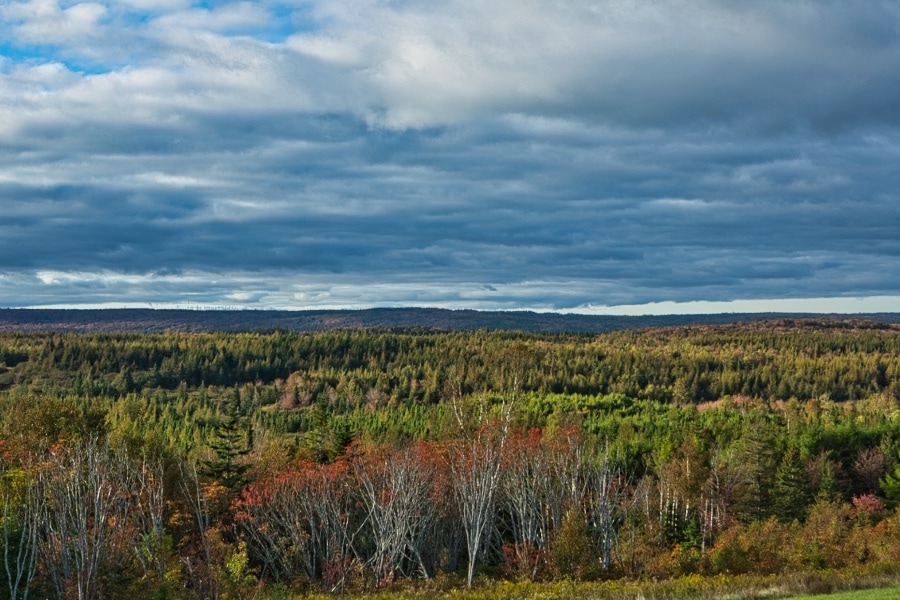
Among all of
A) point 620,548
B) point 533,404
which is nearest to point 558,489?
point 620,548

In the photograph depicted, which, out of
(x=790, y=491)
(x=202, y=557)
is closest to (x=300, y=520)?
(x=202, y=557)

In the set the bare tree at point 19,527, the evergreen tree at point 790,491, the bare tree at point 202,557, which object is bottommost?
the evergreen tree at point 790,491

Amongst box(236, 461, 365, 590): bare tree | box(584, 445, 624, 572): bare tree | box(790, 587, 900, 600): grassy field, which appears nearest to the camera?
box(790, 587, 900, 600): grassy field

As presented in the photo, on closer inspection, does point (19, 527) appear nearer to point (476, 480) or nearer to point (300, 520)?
point (476, 480)

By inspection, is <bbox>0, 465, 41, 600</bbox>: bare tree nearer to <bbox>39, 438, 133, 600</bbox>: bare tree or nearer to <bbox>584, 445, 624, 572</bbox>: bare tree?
<bbox>39, 438, 133, 600</bbox>: bare tree

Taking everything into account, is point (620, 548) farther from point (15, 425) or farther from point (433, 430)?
point (15, 425)

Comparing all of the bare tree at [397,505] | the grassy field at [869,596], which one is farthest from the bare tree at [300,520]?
the grassy field at [869,596]

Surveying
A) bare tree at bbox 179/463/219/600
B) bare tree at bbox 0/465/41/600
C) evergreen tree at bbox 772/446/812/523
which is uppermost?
bare tree at bbox 0/465/41/600

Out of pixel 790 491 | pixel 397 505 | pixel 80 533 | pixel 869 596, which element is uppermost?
pixel 80 533

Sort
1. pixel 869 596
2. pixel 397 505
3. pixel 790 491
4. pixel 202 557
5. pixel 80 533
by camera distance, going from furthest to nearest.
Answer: pixel 790 491
pixel 202 557
pixel 397 505
pixel 80 533
pixel 869 596

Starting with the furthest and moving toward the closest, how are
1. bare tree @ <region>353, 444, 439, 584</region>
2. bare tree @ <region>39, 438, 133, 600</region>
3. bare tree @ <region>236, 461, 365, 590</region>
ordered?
bare tree @ <region>236, 461, 365, 590</region> < bare tree @ <region>353, 444, 439, 584</region> < bare tree @ <region>39, 438, 133, 600</region>

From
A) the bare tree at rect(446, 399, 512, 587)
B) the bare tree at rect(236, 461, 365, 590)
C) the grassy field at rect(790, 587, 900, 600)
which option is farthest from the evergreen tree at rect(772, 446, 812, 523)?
the grassy field at rect(790, 587, 900, 600)

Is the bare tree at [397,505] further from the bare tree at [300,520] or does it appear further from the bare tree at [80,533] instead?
→ the bare tree at [80,533]

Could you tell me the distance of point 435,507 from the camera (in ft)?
228
